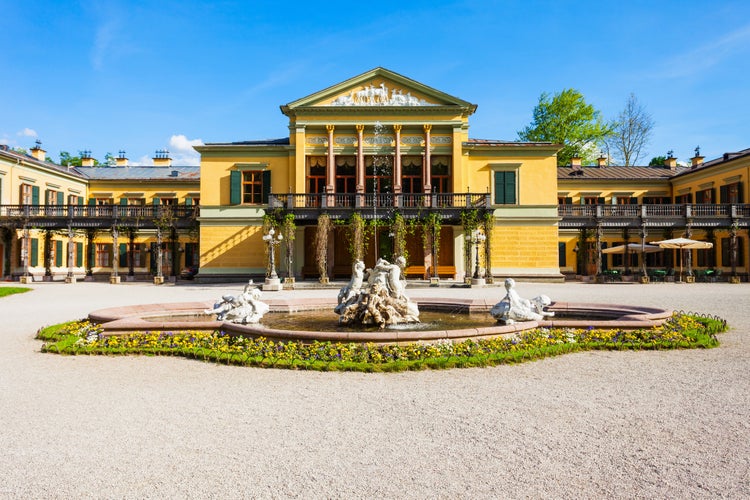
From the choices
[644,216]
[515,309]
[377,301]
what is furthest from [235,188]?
[644,216]

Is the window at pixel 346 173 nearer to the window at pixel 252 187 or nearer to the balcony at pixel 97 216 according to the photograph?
the window at pixel 252 187

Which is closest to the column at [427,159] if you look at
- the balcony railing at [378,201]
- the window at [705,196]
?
the balcony railing at [378,201]

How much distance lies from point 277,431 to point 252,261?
1027 inches

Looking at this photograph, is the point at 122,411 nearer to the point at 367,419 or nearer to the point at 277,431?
the point at 277,431

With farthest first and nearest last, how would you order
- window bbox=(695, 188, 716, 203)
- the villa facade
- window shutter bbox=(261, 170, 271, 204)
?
window bbox=(695, 188, 716, 203) < window shutter bbox=(261, 170, 271, 204) < the villa facade

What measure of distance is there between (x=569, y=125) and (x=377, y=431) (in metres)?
47.6

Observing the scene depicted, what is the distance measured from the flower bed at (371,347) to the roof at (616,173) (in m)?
30.1

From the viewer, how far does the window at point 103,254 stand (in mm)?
39406

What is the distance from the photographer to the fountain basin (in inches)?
305

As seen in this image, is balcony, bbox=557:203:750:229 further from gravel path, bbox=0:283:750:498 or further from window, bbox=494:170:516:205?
gravel path, bbox=0:283:750:498

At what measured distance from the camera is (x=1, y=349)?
27.9 feet

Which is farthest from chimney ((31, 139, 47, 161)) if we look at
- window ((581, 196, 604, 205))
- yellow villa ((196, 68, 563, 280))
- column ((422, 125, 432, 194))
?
window ((581, 196, 604, 205))

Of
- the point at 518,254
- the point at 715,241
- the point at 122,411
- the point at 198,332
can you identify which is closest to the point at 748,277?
the point at 715,241

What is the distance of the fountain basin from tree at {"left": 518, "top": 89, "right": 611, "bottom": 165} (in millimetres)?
A: 37637
